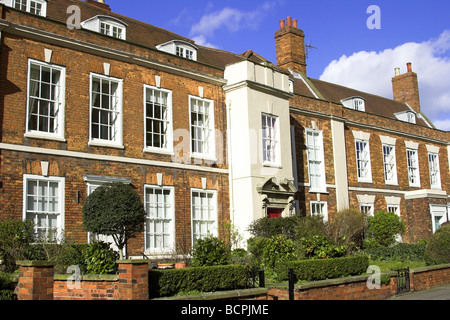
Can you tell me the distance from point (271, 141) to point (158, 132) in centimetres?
494

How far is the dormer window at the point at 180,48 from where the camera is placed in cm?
1889

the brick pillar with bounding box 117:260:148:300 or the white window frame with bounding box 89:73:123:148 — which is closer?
the brick pillar with bounding box 117:260:148:300

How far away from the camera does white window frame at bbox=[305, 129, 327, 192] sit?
23.0 m

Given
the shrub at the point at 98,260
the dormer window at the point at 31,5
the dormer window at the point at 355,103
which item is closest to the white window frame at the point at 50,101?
the dormer window at the point at 31,5

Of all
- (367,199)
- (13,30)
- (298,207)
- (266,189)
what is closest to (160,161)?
(266,189)

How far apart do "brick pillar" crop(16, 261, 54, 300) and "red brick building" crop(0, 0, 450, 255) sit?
498 centimetres

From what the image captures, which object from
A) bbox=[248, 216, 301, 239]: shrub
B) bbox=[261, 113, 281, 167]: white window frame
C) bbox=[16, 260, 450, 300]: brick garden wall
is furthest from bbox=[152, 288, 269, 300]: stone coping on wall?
bbox=[261, 113, 281, 167]: white window frame

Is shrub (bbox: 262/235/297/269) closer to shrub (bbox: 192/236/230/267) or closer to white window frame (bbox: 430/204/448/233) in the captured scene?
shrub (bbox: 192/236/230/267)

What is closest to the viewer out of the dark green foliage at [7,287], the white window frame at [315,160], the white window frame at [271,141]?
the dark green foliage at [7,287]

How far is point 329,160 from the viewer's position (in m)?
23.8

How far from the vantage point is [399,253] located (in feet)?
64.6

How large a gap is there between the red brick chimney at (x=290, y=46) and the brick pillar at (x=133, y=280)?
21.2 meters

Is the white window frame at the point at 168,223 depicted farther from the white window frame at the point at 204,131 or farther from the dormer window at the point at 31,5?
the dormer window at the point at 31,5
